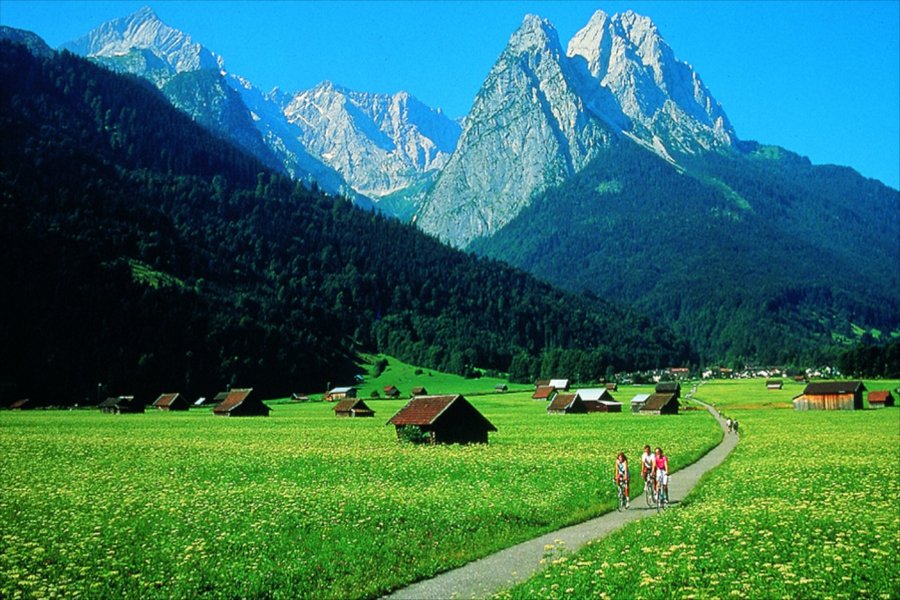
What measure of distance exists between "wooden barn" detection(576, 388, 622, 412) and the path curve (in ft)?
310

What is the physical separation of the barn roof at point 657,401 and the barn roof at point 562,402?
11243 mm

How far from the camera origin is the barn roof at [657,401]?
355ft

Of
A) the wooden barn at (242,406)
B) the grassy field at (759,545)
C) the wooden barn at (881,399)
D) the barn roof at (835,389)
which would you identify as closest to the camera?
the grassy field at (759,545)

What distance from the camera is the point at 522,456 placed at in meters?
→ 44.0

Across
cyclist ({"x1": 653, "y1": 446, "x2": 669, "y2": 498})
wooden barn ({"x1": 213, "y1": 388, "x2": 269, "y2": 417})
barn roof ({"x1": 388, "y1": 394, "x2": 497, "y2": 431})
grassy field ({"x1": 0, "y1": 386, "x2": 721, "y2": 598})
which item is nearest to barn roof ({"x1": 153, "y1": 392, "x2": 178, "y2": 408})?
wooden barn ({"x1": 213, "y1": 388, "x2": 269, "y2": 417})

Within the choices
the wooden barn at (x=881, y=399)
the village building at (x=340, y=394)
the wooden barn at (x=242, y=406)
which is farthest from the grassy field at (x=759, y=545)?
the village building at (x=340, y=394)

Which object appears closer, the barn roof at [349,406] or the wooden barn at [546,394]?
the barn roof at [349,406]

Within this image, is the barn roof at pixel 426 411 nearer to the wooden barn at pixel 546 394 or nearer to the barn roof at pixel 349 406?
the barn roof at pixel 349 406

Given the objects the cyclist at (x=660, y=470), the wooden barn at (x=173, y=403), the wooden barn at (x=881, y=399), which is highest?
the wooden barn at (x=173, y=403)

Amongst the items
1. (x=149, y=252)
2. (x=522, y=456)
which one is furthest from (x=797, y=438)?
(x=149, y=252)

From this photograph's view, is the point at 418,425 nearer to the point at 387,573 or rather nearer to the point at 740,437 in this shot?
the point at 740,437

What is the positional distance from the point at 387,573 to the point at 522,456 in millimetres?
26847

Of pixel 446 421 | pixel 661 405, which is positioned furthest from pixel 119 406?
pixel 661 405

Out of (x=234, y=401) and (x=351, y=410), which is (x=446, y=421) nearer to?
(x=351, y=410)
